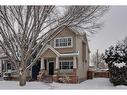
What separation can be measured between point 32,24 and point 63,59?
610 cm

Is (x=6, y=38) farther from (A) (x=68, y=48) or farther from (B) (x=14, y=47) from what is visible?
(A) (x=68, y=48)

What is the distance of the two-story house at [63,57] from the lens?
18484 millimetres

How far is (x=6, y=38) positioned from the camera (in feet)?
46.1

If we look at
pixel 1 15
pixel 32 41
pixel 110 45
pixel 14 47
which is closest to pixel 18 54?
pixel 14 47

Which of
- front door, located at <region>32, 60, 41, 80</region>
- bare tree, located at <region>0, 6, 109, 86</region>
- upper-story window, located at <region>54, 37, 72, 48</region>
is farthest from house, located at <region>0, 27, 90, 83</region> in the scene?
bare tree, located at <region>0, 6, 109, 86</region>

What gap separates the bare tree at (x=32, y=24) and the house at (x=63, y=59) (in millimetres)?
4017

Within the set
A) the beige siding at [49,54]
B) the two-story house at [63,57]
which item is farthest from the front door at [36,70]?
the beige siding at [49,54]

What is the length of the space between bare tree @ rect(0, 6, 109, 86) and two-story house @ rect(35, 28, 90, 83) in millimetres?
4038

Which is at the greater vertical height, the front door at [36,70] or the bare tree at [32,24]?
the bare tree at [32,24]

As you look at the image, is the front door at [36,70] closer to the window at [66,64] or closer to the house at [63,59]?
the house at [63,59]

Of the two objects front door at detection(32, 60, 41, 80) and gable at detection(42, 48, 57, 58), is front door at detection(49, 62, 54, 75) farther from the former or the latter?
front door at detection(32, 60, 41, 80)

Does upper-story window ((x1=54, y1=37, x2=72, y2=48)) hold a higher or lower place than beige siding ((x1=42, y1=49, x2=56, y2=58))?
higher

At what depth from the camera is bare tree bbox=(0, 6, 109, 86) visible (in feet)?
42.6

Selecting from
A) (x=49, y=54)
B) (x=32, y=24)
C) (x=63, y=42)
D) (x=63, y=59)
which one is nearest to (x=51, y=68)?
(x=63, y=59)
